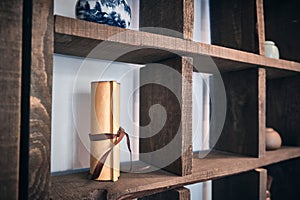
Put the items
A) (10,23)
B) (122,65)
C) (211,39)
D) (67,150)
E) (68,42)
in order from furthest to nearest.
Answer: (211,39) → (122,65) → (67,150) → (68,42) → (10,23)

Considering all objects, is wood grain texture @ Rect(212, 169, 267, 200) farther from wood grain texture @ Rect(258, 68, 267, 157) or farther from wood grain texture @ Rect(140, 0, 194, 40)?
wood grain texture @ Rect(140, 0, 194, 40)

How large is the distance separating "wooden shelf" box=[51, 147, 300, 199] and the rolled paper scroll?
0.03m

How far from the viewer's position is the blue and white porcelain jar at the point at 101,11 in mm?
722

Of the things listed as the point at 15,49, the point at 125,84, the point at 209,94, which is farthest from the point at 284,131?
the point at 15,49

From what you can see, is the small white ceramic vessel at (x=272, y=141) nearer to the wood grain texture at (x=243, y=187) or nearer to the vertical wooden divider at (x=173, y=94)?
the wood grain texture at (x=243, y=187)

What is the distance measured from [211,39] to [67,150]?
75 cm

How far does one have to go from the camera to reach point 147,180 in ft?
2.51

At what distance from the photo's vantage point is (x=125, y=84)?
101 centimetres

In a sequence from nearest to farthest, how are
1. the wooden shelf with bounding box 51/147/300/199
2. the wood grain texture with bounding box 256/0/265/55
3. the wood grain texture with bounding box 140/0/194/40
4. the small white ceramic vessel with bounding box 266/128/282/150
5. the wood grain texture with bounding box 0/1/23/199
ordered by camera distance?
the wood grain texture with bounding box 0/1/23/199 → the wooden shelf with bounding box 51/147/300/199 → the wood grain texture with bounding box 140/0/194/40 → the wood grain texture with bounding box 256/0/265/55 → the small white ceramic vessel with bounding box 266/128/282/150

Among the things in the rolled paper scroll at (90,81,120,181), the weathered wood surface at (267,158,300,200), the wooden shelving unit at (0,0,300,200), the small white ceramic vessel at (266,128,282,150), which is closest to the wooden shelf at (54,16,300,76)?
the wooden shelving unit at (0,0,300,200)

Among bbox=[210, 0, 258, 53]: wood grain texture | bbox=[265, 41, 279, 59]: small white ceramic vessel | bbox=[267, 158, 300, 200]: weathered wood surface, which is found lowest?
bbox=[267, 158, 300, 200]: weathered wood surface

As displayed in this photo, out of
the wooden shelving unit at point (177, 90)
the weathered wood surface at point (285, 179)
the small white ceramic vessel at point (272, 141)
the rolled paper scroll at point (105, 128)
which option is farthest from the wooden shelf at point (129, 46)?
the weathered wood surface at point (285, 179)

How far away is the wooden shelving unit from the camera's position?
0.56 meters

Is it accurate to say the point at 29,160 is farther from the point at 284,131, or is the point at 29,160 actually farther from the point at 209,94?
the point at 284,131
